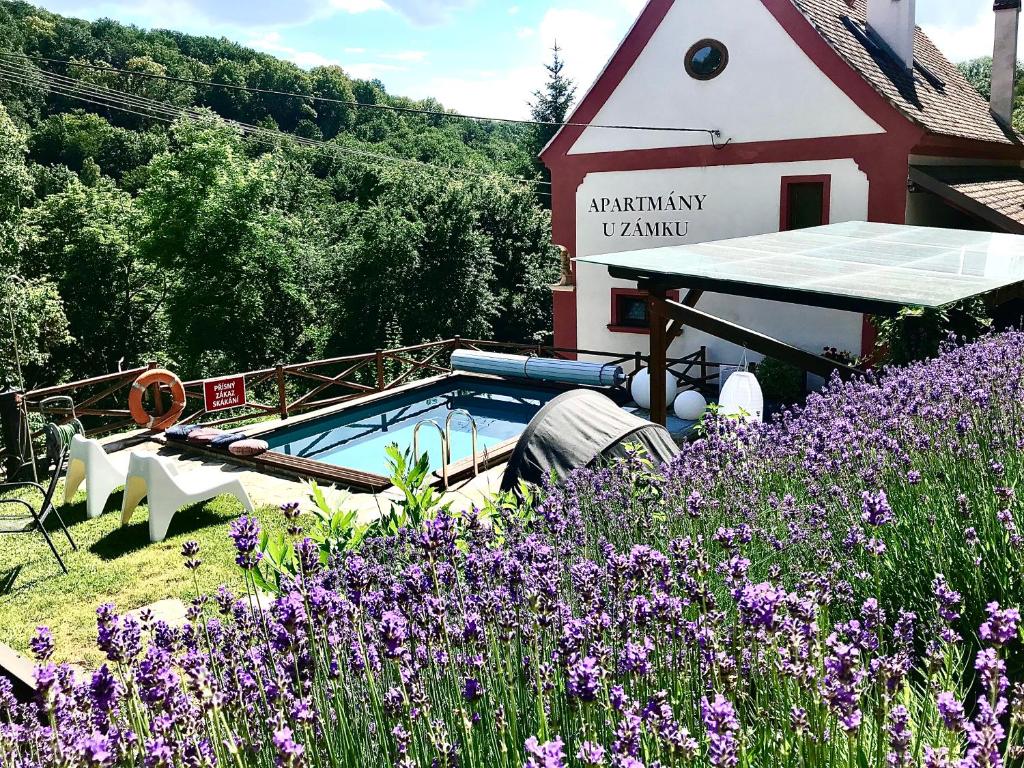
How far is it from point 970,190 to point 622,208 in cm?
631

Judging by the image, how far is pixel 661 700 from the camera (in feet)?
5.62

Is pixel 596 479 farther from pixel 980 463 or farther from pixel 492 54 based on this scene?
pixel 492 54

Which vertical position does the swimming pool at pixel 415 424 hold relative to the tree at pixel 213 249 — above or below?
below

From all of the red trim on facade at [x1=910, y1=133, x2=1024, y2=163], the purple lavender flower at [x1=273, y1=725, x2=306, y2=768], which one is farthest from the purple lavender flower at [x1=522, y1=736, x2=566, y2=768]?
the red trim on facade at [x1=910, y1=133, x2=1024, y2=163]

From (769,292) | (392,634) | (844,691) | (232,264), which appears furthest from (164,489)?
(232,264)

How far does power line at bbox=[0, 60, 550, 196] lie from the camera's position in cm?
2964

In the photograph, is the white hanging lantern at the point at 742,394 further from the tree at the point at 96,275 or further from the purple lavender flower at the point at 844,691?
the tree at the point at 96,275

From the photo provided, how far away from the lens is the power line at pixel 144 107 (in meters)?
29.6

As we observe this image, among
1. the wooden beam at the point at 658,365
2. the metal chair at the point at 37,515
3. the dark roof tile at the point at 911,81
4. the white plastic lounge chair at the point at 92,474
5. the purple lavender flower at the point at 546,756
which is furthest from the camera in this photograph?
the dark roof tile at the point at 911,81

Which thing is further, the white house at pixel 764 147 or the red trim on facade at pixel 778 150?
the white house at pixel 764 147

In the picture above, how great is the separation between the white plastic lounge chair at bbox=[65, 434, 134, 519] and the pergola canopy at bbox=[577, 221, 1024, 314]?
594 cm

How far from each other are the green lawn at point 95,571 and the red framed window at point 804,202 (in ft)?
34.8

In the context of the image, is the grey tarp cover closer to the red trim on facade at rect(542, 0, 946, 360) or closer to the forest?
the red trim on facade at rect(542, 0, 946, 360)

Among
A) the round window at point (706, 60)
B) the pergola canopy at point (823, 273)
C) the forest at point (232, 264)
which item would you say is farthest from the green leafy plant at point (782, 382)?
the forest at point (232, 264)
